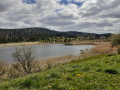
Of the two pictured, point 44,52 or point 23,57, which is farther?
point 44,52

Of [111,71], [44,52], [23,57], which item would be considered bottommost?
[44,52]

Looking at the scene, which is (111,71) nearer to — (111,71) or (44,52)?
(111,71)

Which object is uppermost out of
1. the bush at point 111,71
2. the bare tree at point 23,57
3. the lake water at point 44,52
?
the bush at point 111,71

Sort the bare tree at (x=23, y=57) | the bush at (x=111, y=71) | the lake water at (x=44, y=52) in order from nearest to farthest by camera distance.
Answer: the bush at (x=111, y=71) → the bare tree at (x=23, y=57) → the lake water at (x=44, y=52)

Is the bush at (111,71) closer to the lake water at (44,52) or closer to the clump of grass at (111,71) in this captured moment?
the clump of grass at (111,71)

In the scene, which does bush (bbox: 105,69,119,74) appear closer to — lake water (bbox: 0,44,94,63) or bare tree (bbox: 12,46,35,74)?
bare tree (bbox: 12,46,35,74)

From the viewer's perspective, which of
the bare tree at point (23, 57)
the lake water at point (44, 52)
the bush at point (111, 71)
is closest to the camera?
the bush at point (111, 71)

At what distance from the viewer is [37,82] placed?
5.04 metres

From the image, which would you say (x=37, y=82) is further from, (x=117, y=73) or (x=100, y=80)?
(x=117, y=73)

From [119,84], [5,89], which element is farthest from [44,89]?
[119,84]

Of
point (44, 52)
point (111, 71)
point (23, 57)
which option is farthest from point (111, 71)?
point (44, 52)

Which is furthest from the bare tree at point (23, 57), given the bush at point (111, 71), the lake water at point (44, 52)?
the bush at point (111, 71)

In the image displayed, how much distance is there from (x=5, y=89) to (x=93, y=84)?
12.6 feet

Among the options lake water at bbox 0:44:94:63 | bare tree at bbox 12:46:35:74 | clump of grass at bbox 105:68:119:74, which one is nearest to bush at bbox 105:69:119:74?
clump of grass at bbox 105:68:119:74
